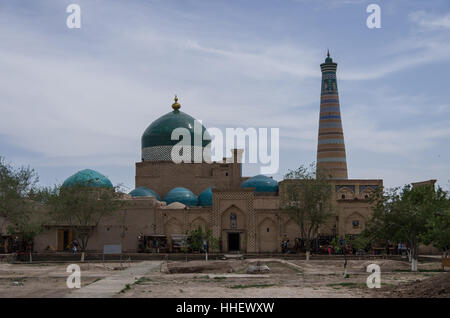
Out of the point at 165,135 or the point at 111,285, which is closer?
the point at 111,285

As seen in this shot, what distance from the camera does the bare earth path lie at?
59.0 feet

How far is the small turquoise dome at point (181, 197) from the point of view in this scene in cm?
4762

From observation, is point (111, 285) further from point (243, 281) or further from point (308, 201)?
point (308, 201)

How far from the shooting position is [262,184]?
47.8 metres

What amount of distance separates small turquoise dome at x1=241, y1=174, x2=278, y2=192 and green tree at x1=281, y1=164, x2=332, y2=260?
223 inches

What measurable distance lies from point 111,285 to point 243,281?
4944mm

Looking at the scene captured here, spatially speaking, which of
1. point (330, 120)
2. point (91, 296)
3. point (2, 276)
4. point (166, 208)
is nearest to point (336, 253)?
point (166, 208)

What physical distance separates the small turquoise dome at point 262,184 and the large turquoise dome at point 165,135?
619cm

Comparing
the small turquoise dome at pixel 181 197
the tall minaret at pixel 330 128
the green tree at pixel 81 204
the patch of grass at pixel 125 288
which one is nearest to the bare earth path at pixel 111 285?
the patch of grass at pixel 125 288

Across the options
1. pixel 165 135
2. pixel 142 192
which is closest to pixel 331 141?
pixel 165 135

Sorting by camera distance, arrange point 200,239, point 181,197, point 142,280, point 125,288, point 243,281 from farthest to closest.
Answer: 1. point 181,197
2. point 200,239
3. point 243,281
4. point 142,280
5. point 125,288
